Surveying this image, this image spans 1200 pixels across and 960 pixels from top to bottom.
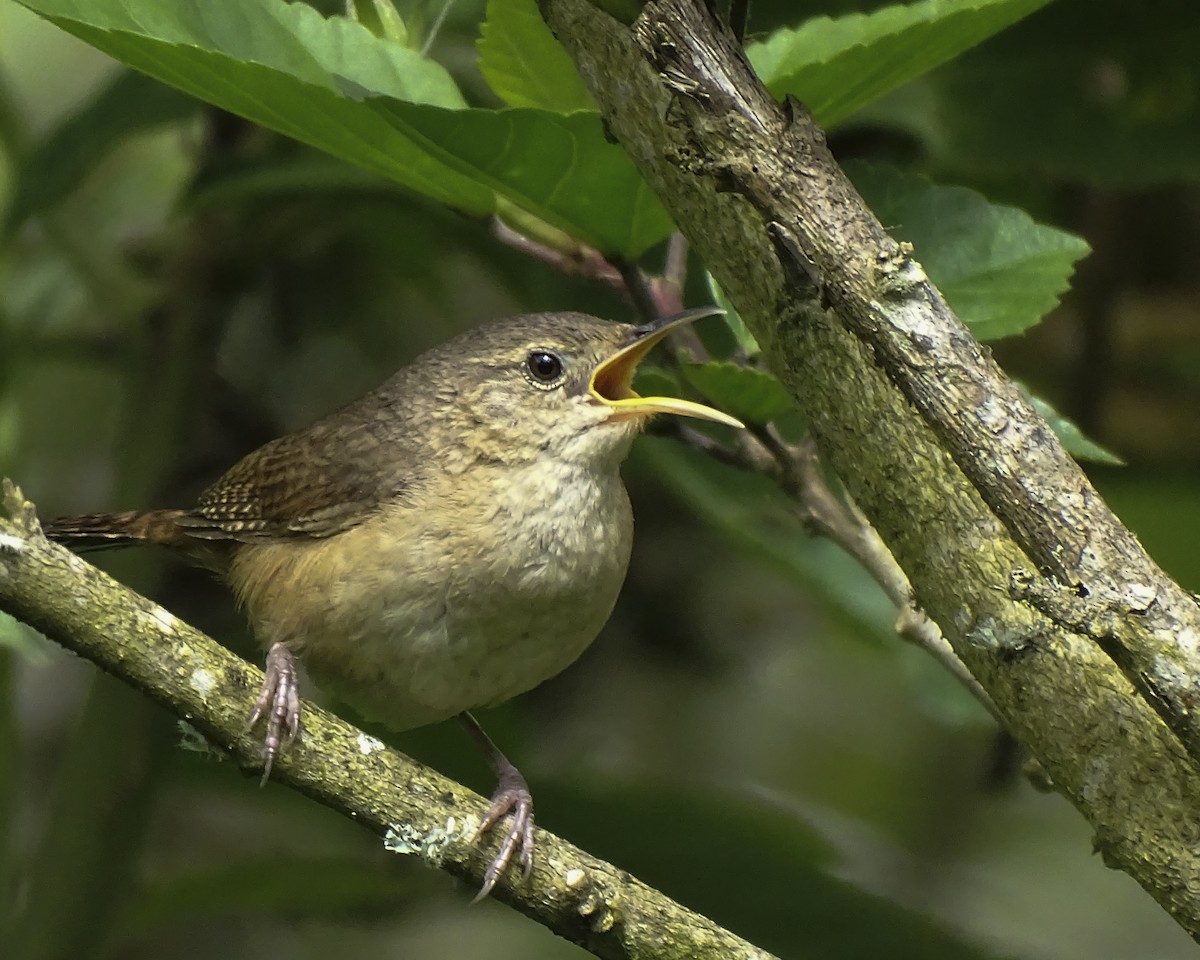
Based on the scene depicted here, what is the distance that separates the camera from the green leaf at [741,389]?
147cm

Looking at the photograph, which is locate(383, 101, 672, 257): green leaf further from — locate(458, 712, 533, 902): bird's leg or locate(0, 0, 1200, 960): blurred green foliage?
locate(458, 712, 533, 902): bird's leg

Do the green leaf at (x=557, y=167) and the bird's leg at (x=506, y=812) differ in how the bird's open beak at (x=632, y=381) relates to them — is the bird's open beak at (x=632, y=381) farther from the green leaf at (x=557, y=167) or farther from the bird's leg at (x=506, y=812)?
the bird's leg at (x=506, y=812)

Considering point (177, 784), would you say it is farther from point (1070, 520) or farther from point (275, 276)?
point (1070, 520)

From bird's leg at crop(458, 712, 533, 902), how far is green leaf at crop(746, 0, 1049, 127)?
795 millimetres

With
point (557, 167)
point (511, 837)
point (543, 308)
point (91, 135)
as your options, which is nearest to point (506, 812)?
point (511, 837)

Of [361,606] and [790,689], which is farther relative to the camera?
[790,689]

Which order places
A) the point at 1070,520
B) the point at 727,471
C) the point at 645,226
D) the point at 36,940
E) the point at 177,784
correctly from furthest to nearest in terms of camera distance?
the point at 177,784, the point at 727,471, the point at 36,940, the point at 645,226, the point at 1070,520

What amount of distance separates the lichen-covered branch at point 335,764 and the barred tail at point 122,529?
79cm

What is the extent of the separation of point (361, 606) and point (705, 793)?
116 centimetres

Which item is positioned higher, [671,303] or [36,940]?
[671,303]

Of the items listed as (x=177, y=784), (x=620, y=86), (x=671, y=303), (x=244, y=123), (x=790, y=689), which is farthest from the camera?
→ (x=790, y=689)

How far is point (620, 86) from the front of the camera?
4.02 feet

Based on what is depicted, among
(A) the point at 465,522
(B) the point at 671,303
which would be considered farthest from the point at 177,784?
(B) the point at 671,303

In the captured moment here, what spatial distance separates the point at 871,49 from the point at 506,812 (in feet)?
3.12
